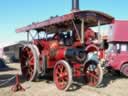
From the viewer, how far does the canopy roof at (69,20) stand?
10172mm

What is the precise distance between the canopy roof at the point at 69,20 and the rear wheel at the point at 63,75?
1475 millimetres

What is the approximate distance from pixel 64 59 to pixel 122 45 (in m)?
→ 5.96

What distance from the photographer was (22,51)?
12.9 meters

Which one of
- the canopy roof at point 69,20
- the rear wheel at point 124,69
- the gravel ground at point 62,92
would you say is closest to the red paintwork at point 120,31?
the rear wheel at point 124,69

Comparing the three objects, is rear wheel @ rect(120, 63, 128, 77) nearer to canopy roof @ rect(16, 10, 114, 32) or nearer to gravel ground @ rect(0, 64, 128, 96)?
gravel ground @ rect(0, 64, 128, 96)

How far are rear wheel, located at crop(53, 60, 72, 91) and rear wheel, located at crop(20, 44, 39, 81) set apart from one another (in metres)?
1.21

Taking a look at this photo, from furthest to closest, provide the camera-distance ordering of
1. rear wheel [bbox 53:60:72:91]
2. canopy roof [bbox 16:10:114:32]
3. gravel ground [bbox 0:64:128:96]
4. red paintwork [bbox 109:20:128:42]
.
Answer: red paintwork [bbox 109:20:128:42] < canopy roof [bbox 16:10:114:32] < rear wheel [bbox 53:60:72:91] < gravel ground [bbox 0:64:128:96]

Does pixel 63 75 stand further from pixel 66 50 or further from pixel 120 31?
pixel 120 31

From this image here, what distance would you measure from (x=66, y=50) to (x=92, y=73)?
4.39ft

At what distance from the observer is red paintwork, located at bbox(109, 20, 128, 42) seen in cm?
1742

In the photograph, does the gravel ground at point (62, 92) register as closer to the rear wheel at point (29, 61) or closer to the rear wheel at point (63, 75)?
the rear wheel at point (63, 75)

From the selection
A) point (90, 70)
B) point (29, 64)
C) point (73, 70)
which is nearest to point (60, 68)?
point (73, 70)

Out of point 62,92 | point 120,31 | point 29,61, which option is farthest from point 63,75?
point 120,31

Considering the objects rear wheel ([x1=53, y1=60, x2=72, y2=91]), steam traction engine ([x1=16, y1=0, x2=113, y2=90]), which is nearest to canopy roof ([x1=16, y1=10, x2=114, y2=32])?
steam traction engine ([x1=16, y1=0, x2=113, y2=90])
